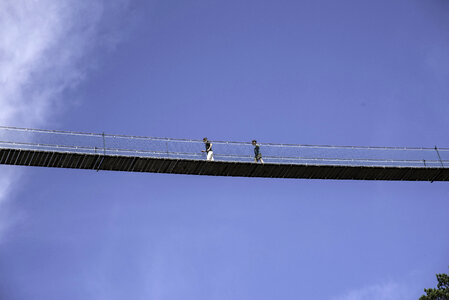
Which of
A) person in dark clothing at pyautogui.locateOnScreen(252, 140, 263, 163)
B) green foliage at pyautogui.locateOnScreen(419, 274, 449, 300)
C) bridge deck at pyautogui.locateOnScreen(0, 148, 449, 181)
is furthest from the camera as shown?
green foliage at pyautogui.locateOnScreen(419, 274, 449, 300)

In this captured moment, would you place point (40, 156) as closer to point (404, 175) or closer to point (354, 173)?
point (354, 173)

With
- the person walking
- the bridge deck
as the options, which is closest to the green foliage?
the bridge deck

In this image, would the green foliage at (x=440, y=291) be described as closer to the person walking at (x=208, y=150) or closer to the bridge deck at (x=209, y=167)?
the bridge deck at (x=209, y=167)

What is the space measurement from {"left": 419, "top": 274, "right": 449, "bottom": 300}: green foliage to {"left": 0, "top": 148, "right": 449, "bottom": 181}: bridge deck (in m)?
10.3

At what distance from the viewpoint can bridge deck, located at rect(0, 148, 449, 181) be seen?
24.7 m

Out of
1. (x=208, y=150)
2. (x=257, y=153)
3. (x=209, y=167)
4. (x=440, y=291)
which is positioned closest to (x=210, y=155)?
(x=208, y=150)

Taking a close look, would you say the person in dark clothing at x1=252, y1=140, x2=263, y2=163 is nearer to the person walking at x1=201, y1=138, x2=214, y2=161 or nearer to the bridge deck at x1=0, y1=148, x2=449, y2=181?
the bridge deck at x1=0, y1=148, x2=449, y2=181

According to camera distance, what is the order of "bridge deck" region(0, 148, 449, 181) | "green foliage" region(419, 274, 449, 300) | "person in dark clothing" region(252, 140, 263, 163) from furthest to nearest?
"green foliage" region(419, 274, 449, 300), "person in dark clothing" region(252, 140, 263, 163), "bridge deck" region(0, 148, 449, 181)

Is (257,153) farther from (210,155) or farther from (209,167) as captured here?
(209,167)

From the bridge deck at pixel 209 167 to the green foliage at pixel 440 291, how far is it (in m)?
10.3

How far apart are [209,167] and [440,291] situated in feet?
55.5

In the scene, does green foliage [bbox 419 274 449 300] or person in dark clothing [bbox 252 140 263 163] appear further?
green foliage [bbox 419 274 449 300]

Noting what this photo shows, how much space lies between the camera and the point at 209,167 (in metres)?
26.6

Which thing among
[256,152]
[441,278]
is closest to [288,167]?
[256,152]
